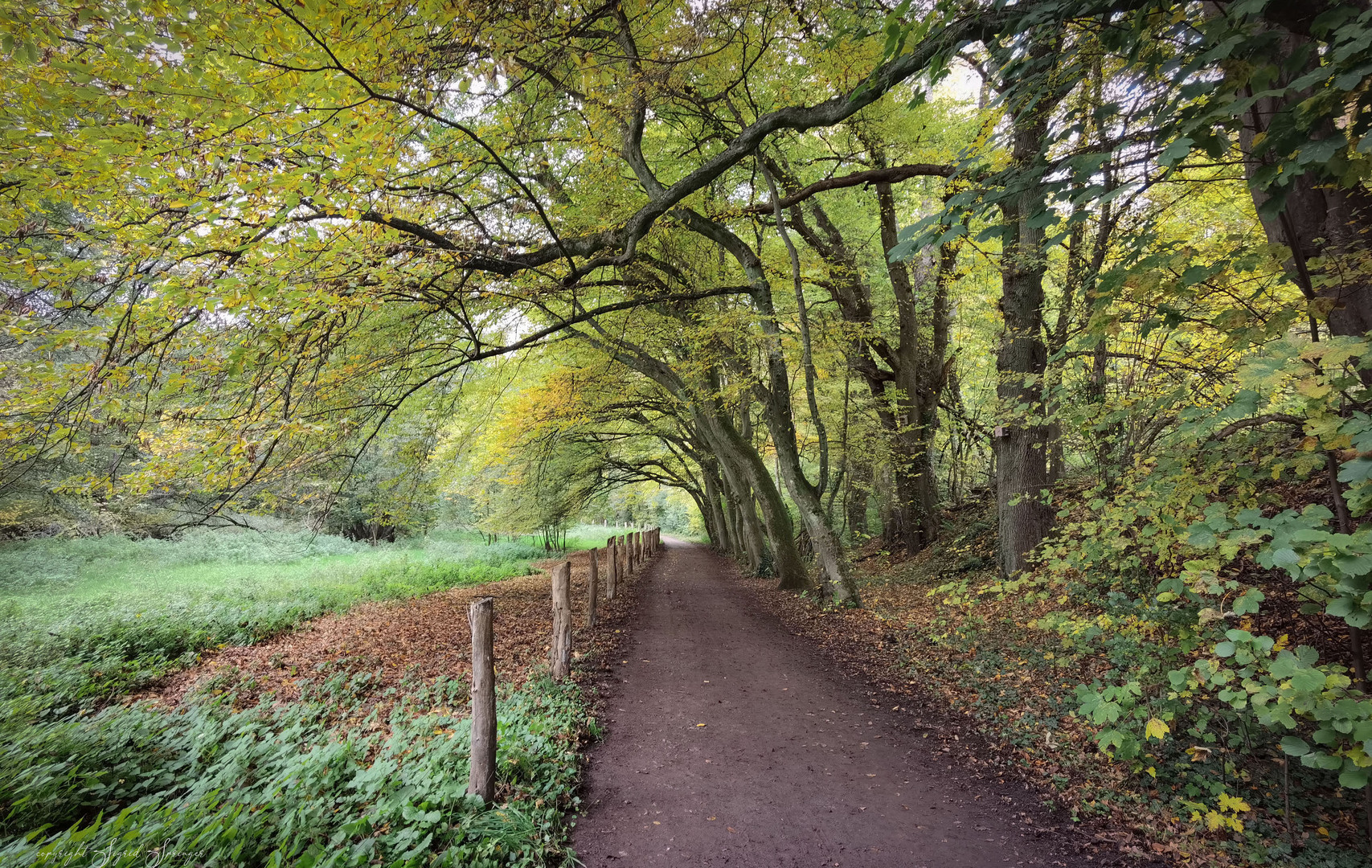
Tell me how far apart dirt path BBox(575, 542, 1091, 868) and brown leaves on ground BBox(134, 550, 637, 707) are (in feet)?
5.77

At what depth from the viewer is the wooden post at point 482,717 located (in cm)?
365

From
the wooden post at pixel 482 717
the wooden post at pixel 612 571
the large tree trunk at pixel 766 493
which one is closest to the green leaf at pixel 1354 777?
the wooden post at pixel 482 717

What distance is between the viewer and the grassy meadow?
110 inches

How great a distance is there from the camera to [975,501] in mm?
14000

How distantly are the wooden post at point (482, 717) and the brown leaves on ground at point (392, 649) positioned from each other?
231 centimetres

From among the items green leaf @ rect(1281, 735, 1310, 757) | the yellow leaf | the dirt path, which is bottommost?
the dirt path

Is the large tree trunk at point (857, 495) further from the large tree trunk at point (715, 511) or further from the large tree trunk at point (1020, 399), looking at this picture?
the large tree trunk at point (1020, 399)

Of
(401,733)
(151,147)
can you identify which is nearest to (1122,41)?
(151,147)

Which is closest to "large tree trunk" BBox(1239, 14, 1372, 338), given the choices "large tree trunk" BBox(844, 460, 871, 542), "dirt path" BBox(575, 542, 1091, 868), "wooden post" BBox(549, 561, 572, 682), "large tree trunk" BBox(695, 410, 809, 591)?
"dirt path" BBox(575, 542, 1091, 868)

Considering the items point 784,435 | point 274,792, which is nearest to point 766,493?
point 784,435

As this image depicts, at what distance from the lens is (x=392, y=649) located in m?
7.79

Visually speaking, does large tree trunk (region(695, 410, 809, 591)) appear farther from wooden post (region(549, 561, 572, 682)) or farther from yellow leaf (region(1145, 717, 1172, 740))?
yellow leaf (region(1145, 717, 1172, 740))

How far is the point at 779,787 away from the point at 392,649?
615 centimetres

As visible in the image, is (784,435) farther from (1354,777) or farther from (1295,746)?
(1354,777)
